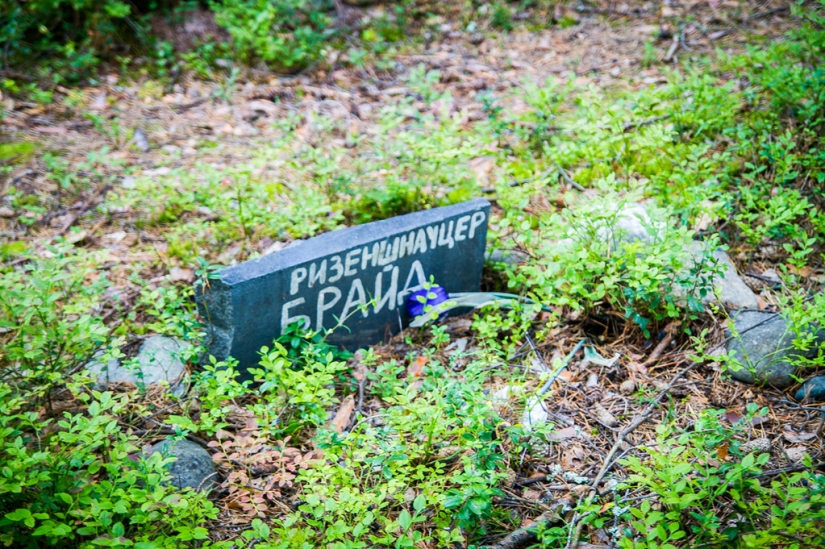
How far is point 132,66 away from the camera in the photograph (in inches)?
249

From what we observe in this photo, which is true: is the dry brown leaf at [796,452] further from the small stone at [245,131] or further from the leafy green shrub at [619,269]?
the small stone at [245,131]

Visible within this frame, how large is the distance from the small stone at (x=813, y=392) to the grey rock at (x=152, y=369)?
2859 mm

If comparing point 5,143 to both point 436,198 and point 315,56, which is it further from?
point 436,198

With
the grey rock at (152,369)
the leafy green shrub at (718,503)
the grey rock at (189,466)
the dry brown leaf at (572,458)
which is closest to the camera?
the leafy green shrub at (718,503)

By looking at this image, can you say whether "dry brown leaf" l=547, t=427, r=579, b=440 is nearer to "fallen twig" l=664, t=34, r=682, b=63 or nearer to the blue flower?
the blue flower

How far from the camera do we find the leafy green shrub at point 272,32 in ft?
19.9

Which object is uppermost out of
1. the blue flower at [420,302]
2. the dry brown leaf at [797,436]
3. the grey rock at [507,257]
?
the grey rock at [507,257]

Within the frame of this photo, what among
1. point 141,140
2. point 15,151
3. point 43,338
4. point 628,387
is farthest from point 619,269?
point 15,151

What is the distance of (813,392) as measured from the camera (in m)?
2.82

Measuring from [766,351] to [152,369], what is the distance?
2.97m

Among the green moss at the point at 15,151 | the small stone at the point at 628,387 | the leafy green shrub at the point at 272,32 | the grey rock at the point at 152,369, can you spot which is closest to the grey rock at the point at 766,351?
the small stone at the point at 628,387

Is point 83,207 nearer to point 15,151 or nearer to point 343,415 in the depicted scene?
point 15,151

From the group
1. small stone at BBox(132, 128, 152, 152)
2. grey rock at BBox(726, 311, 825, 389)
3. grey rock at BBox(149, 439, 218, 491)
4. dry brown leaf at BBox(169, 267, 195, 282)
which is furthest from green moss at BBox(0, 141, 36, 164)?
A: grey rock at BBox(726, 311, 825, 389)

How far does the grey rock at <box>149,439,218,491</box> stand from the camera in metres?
2.54
